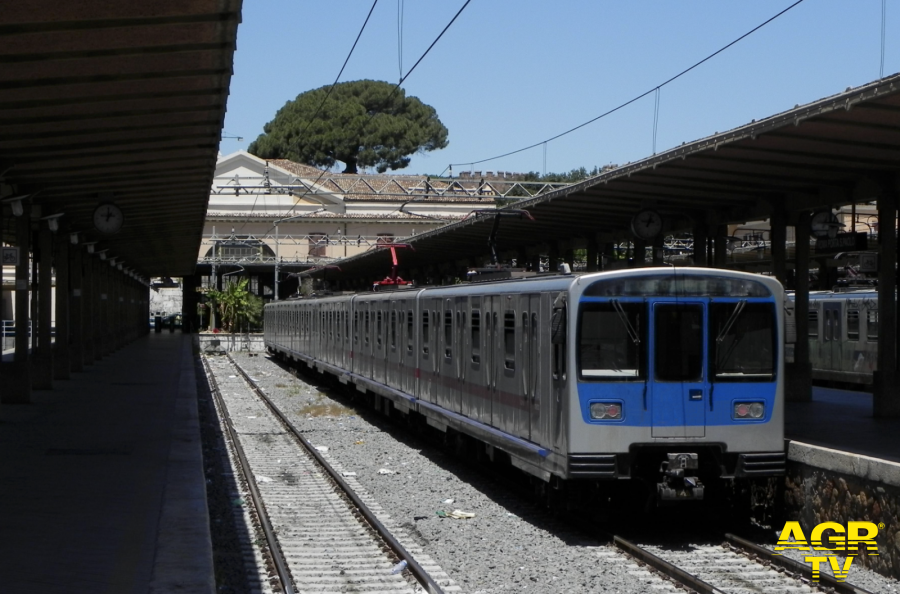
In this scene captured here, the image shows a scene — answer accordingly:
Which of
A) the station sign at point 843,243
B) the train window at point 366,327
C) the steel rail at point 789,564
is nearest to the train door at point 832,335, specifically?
the station sign at point 843,243

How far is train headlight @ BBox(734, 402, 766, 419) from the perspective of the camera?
10.5 meters

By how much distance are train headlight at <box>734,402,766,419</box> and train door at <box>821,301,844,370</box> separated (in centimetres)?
1469

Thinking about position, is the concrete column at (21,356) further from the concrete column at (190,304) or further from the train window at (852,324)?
the concrete column at (190,304)

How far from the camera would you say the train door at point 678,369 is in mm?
10297

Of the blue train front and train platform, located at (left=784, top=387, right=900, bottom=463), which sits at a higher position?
the blue train front

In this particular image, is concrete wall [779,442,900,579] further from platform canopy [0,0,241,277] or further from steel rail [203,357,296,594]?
platform canopy [0,0,241,277]

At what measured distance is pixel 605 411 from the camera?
33.4 feet

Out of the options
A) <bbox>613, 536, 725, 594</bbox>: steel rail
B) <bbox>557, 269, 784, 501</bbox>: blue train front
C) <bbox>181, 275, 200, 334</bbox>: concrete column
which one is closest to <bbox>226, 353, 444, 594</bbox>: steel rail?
<bbox>557, 269, 784, 501</bbox>: blue train front

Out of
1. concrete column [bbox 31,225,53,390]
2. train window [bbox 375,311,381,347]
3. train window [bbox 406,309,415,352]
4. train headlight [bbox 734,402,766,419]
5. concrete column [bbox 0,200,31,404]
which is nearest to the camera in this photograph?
train headlight [bbox 734,402,766,419]

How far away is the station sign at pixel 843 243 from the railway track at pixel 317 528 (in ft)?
25.1

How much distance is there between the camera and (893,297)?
50.5 feet

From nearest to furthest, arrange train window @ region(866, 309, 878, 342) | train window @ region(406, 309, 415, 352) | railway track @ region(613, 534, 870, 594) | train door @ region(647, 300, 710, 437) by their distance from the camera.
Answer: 1. railway track @ region(613, 534, 870, 594)
2. train door @ region(647, 300, 710, 437)
3. train window @ region(406, 309, 415, 352)
4. train window @ region(866, 309, 878, 342)

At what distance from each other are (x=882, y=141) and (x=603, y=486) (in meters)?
4.86

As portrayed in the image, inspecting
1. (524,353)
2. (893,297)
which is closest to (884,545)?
(524,353)
